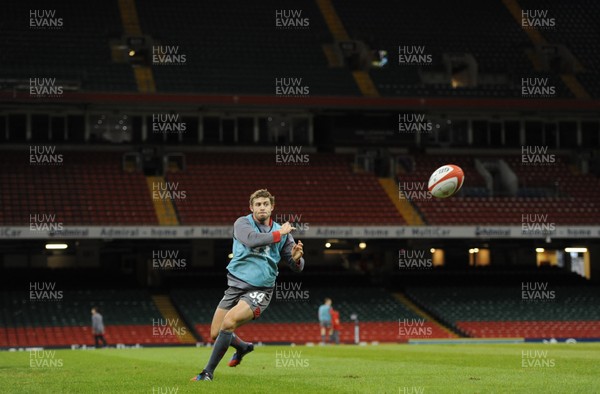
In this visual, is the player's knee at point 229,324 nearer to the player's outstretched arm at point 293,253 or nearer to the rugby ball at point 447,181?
the player's outstretched arm at point 293,253

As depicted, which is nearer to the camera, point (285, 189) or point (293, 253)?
point (293, 253)

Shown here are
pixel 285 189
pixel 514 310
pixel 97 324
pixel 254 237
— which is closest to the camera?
pixel 254 237

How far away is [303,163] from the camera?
156 feet

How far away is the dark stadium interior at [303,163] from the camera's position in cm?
4144

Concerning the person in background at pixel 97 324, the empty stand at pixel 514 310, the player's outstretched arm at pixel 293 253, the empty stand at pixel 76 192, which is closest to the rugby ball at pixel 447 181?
the player's outstretched arm at pixel 293 253

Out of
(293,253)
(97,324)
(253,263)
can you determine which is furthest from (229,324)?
(97,324)

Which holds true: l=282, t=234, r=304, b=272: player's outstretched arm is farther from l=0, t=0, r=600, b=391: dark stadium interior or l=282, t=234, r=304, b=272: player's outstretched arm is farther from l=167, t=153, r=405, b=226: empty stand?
l=167, t=153, r=405, b=226: empty stand

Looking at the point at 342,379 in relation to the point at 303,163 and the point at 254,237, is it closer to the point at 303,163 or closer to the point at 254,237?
the point at 254,237

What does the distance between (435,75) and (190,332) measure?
18.8 m

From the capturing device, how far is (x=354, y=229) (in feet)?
137

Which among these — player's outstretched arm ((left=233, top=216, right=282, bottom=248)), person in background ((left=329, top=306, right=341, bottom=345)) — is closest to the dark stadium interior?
person in background ((left=329, top=306, right=341, bottom=345))

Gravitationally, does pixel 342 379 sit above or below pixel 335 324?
above

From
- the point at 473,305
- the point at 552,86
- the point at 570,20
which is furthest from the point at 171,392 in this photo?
the point at 570,20

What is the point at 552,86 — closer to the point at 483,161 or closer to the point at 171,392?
the point at 483,161
